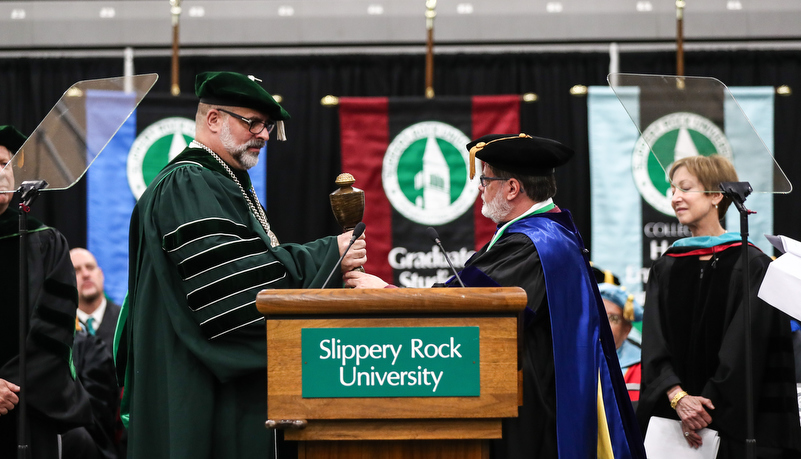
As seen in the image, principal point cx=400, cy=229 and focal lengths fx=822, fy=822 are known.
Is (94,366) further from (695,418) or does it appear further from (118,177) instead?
(695,418)

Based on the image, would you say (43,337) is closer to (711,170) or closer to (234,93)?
(234,93)

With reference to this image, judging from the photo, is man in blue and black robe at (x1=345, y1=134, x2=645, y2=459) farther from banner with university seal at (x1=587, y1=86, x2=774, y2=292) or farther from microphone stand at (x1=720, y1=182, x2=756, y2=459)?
banner with university seal at (x1=587, y1=86, x2=774, y2=292)

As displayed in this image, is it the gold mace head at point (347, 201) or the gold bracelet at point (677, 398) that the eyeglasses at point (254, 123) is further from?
the gold bracelet at point (677, 398)

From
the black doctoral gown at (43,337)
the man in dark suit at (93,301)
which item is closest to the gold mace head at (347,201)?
the black doctoral gown at (43,337)

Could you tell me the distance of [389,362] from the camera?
213 centimetres

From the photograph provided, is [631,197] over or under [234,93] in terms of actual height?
under

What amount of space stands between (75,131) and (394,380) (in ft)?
6.62

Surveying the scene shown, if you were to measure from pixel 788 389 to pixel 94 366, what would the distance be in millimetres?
3707

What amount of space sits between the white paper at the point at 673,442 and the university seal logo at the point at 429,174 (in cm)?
241

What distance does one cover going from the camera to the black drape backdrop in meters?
6.20

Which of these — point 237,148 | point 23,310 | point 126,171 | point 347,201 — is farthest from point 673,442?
point 126,171

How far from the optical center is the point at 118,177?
18.6ft

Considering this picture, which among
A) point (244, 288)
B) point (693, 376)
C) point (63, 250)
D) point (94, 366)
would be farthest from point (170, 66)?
point (693, 376)

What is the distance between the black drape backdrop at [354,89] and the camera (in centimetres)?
620
